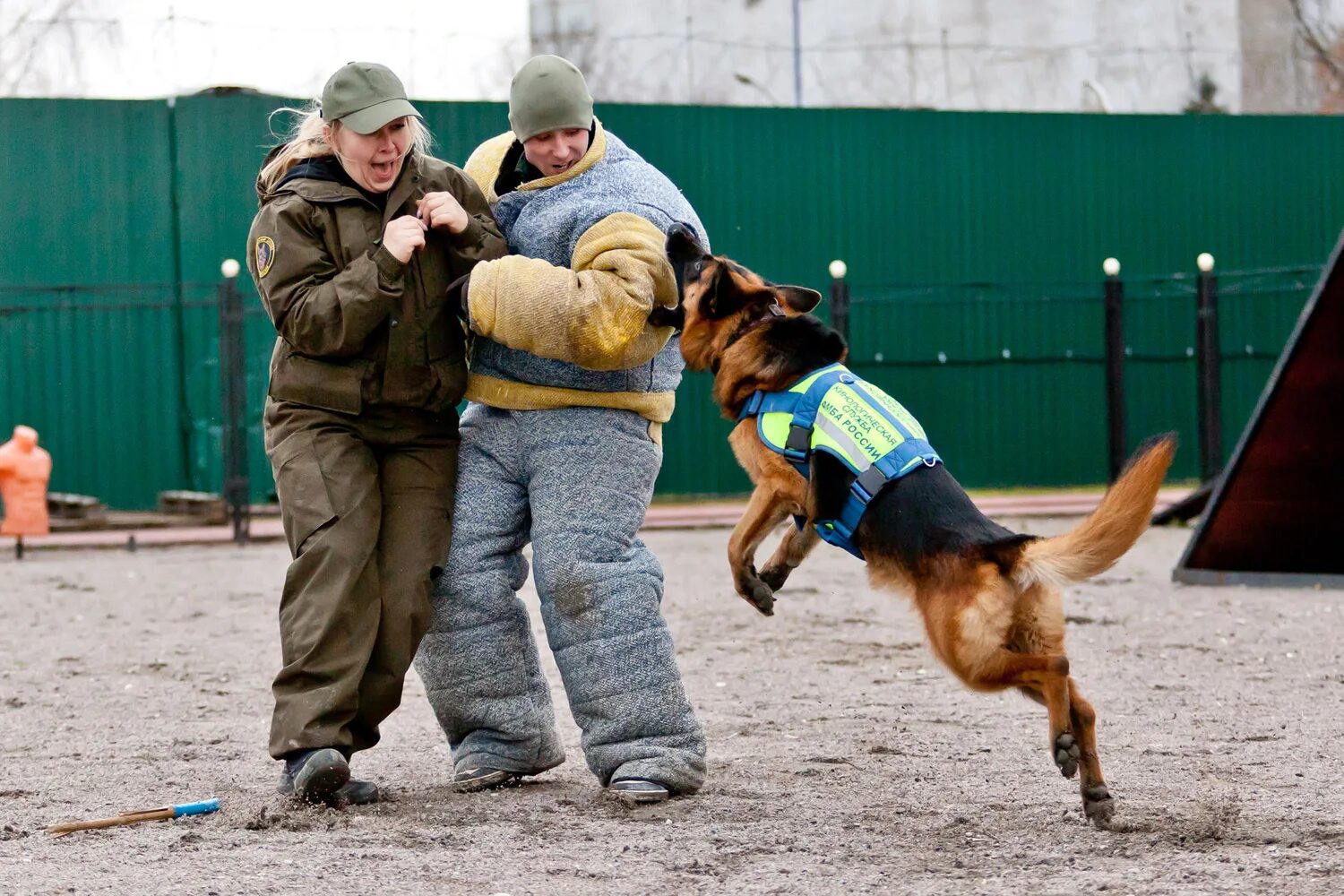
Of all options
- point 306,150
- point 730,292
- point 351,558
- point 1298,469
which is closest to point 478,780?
point 351,558

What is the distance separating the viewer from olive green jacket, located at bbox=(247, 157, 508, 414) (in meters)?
4.14

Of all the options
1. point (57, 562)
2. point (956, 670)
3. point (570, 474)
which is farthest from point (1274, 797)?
point (57, 562)

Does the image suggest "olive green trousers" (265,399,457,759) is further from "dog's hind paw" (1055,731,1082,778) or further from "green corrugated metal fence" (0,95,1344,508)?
"green corrugated metal fence" (0,95,1344,508)

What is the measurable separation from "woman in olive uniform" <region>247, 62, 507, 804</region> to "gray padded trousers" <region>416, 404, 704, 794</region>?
0.12 m

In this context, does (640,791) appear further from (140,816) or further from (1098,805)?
(140,816)

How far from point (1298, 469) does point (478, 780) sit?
5.27 m

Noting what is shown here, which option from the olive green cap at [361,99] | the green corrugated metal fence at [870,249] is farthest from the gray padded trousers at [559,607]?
the green corrugated metal fence at [870,249]

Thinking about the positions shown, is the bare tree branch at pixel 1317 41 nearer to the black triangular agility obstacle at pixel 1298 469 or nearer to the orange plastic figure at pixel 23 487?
the black triangular agility obstacle at pixel 1298 469

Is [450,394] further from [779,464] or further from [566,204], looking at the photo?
[779,464]

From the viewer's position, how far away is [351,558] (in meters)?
4.21

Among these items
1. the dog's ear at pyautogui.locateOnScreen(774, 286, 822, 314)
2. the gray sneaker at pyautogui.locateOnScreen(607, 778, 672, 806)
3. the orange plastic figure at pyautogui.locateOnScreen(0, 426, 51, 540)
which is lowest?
the gray sneaker at pyautogui.locateOnScreen(607, 778, 672, 806)

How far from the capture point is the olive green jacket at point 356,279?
4.14 meters

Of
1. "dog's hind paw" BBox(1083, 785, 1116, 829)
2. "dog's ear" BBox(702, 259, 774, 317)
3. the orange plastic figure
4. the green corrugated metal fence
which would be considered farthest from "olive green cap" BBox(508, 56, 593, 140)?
the green corrugated metal fence

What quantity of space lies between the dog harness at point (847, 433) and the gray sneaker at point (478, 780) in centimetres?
110
